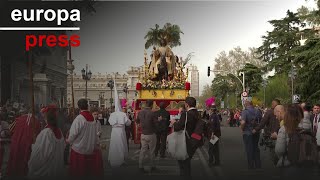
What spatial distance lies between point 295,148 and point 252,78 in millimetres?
62615

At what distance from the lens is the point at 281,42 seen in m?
51.0

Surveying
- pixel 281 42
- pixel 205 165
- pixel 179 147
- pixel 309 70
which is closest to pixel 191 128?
pixel 179 147

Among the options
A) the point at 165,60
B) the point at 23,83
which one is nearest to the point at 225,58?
the point at 165,60

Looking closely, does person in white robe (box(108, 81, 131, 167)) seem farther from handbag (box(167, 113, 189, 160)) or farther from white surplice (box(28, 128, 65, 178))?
white surplice (box(28, 128, 65, 178))

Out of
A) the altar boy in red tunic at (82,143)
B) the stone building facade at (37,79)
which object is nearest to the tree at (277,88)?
the stone building facade at (37,79)

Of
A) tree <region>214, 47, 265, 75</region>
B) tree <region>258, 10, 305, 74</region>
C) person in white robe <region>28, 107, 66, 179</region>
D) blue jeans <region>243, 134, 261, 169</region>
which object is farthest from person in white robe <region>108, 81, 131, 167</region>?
tree <region>214, 47, 265, 75</region>

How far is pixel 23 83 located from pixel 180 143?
33.9 feet

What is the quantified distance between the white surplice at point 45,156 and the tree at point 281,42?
3830 centimetres

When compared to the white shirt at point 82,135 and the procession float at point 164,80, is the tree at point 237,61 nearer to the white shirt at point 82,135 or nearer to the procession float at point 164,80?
the procession float at point 164,80

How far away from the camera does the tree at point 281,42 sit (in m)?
48.8

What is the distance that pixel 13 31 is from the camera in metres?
10.4

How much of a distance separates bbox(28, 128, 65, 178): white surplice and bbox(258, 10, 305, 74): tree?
38.3 m

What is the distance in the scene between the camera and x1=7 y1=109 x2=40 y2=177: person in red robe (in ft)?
31.5

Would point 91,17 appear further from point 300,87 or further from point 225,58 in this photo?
point 225,58
